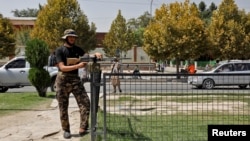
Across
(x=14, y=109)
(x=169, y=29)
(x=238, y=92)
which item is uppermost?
(x=169, y=29)

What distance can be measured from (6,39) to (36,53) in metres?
35.6

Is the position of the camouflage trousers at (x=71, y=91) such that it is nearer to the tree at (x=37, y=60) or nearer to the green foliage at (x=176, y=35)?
the tree at (x=37, y=60)

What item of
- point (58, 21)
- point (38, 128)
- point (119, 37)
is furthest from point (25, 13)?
point (38, 128)

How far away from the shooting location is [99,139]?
21.5ft

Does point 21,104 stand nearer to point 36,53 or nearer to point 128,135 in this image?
point 36,53

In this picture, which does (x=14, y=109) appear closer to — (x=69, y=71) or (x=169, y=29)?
(x=69, y=71)

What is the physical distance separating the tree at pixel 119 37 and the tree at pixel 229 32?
21784 mm

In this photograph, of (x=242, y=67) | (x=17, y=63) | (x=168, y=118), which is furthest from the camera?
(x=242, y=67)

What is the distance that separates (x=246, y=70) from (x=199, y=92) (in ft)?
60.6

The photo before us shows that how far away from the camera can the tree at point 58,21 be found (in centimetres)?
4394

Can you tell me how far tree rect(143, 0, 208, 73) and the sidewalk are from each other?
24.8m

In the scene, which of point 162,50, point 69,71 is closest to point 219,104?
point 69,71

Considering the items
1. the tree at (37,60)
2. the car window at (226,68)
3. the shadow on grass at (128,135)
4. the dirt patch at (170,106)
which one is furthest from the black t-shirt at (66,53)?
the car window at (226,68)

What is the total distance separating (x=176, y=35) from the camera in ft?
116
